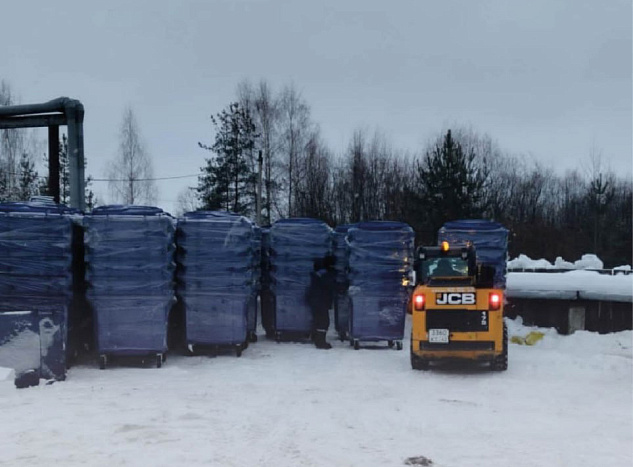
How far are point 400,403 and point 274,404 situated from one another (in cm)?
162

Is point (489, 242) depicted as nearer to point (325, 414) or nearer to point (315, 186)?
point (325, 414)

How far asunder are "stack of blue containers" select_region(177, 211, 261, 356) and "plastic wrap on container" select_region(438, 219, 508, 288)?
4.95 meters

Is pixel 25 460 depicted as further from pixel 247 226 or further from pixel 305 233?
pixel 305 233

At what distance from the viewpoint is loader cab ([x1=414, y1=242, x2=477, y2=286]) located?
10.5 m

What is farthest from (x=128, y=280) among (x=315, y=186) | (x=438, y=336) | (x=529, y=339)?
(x=315, y=186)

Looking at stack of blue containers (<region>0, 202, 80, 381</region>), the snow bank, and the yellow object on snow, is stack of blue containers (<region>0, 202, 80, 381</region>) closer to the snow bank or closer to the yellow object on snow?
the yellow object on snow

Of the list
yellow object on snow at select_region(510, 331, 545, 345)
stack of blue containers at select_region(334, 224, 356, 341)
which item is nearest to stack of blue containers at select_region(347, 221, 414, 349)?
stack of blue containers at select_region(334, 224, 356, 341)

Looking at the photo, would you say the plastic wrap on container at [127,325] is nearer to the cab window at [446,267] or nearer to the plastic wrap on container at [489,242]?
the cab window at [446,267]

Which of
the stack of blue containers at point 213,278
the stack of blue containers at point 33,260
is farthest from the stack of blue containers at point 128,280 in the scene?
the stack of blue containers at point 213,278

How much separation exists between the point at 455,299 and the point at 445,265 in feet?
3.63

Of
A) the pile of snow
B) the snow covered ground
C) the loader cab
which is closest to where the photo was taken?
the snow covered ground

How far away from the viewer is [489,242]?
13516mm

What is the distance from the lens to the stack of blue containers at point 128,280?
402 inches

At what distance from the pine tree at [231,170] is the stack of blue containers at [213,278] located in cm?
2582
